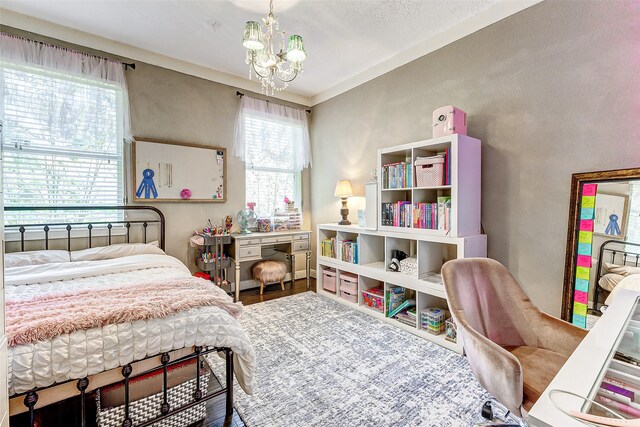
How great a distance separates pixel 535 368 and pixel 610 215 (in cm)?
126

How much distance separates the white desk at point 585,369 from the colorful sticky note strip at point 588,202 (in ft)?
3.22

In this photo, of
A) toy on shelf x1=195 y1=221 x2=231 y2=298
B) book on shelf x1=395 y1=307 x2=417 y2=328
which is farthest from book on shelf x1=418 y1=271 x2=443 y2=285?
toy on shelf x1=195 y1=221 x2=231 y2=298

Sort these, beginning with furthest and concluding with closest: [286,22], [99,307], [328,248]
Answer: [328,248], [286,22], [99,307]

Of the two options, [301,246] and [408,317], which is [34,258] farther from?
[408,317]

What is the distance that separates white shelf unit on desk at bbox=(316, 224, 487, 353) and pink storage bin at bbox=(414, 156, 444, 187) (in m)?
0.47

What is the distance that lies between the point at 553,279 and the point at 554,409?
1.94 meters

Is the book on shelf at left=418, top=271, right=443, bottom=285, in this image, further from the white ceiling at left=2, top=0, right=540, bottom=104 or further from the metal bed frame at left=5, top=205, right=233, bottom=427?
the white ceiling at left=2, top=0, right=540, bottom=104

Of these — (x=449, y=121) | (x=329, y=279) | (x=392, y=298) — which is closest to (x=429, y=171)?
(x=449, y=121)

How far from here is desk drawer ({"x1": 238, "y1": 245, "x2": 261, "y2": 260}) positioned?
346cm

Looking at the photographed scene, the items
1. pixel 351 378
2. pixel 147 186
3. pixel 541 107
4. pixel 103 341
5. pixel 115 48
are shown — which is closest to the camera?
pixel 103 341

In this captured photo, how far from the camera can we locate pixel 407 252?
9.98ft

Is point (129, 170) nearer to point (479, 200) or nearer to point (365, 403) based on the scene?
point (365, 403)

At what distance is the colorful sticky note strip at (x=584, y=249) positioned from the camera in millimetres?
1904

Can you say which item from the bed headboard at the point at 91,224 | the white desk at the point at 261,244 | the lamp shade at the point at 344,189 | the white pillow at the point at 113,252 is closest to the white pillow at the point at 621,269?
the lamp shade at the point at 344,189
